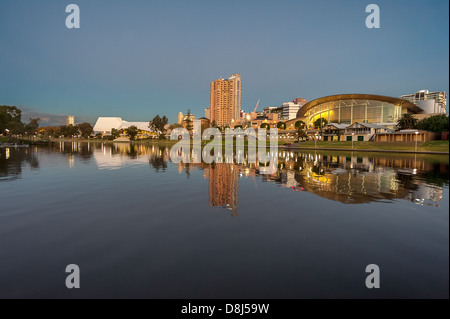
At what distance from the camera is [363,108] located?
11075 cm

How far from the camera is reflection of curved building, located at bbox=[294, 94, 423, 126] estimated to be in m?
106

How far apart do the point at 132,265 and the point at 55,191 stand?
11.9m

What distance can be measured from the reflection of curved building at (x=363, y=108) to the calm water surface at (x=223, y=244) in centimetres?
11234

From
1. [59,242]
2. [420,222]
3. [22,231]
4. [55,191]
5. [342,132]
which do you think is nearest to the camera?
[59,242]

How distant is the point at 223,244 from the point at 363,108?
125m

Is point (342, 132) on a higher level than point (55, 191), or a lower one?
higher

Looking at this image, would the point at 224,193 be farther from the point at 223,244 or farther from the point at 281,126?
the point at 281,126

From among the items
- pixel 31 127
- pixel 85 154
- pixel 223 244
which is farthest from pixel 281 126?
pixel 223 244

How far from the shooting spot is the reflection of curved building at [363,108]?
4193 inches

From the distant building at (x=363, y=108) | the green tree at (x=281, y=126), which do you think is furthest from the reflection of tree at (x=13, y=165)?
the green tree at (x=281, y=126)

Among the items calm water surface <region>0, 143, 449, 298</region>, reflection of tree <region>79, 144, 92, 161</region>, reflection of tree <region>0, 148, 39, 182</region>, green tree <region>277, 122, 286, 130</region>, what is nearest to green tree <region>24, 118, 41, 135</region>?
reflection of tree <region>79, 144, 92, 161</region>
